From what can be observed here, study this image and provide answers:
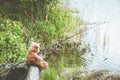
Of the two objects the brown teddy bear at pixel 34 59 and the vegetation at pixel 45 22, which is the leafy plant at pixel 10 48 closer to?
the vegetation at pixel 45 22

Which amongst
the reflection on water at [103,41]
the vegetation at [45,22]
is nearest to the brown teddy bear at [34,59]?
the vegetation at [45,22]

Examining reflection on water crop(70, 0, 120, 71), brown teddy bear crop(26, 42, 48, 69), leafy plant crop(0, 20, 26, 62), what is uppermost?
brown teddy bear crop(26, 42, 48, 69)

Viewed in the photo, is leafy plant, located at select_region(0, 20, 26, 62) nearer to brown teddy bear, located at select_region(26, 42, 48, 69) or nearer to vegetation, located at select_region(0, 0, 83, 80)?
vegetation, located at select_region(0, 0, 83, 80)

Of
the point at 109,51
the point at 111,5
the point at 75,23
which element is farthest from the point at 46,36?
the point at 111,5

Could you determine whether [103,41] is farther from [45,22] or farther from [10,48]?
[10,48]

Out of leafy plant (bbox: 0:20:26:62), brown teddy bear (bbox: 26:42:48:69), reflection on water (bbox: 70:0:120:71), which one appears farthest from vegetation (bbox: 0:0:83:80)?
brown teddy bear (bbox: 26:42:48:69)

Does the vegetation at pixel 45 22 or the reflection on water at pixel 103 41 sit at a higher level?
the vegetation at pixel 45 22

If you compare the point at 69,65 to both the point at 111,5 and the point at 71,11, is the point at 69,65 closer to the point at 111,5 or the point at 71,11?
the point at 71,11

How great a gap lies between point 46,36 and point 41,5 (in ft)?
3.01

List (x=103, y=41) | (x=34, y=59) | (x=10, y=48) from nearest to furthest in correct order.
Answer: (x=34, y=59) → (x=10, y=48) → (x=103, y=41)

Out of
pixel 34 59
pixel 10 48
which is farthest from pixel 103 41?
pixel 34 59

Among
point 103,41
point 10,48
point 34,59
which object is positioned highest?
point 34,59

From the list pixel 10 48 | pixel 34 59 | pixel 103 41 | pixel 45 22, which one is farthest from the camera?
pixel 103 41

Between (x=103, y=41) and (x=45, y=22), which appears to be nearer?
(x=45, y=22)
